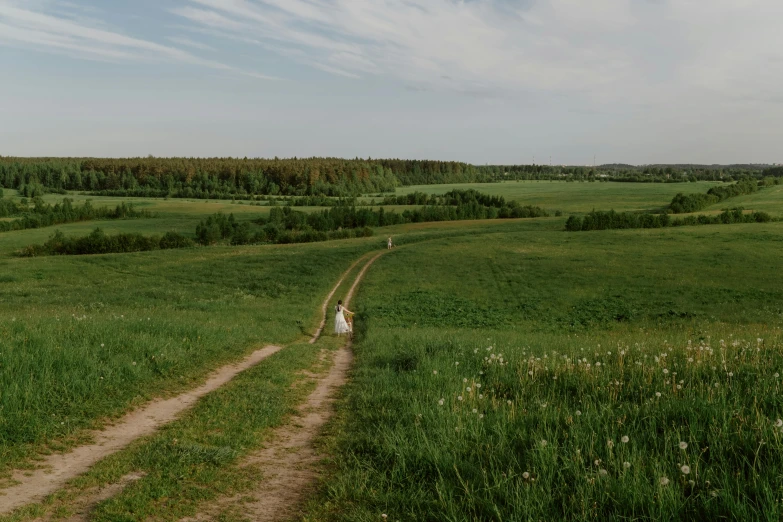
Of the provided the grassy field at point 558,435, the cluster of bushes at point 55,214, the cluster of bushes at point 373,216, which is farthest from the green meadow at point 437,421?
the cluster of bushes at point 55,214

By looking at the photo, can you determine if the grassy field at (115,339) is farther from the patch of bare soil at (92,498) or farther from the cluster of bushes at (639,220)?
the cluster of bushes at (639,220)

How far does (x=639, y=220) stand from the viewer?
3546 inches

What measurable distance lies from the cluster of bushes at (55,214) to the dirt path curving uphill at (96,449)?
131 m

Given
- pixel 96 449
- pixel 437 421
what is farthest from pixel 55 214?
pixel 437 421

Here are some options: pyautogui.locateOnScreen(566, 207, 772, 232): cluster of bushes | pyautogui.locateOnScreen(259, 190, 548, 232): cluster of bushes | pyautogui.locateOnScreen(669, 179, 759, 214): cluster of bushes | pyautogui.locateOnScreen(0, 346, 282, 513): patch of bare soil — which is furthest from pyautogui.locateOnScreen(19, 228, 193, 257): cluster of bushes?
pyautogui.locateOnScreen(669, 179, 759, 214): cluster of bushes

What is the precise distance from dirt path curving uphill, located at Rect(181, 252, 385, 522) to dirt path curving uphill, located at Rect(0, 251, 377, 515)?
235cm

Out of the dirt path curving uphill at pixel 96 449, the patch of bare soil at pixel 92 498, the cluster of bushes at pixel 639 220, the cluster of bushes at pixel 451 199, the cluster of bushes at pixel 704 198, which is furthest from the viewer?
the cluster of bushes at pixel 451 199

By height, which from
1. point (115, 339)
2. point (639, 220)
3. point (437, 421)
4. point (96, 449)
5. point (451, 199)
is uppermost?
point (451, 199)

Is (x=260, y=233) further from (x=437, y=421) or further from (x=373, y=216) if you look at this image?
(x=437, y=421)

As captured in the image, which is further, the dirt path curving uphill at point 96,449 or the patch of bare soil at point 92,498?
the dirt path curving uphill at point 96,449

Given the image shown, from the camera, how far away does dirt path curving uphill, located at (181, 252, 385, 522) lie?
7156 mm

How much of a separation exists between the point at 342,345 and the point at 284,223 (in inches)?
3837

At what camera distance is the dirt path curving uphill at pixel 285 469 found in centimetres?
716

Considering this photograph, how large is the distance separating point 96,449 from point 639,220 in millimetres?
93615
